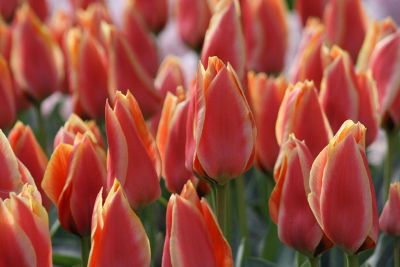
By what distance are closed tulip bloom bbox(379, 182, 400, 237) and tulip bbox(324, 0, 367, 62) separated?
54cm

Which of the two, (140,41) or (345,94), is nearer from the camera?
(345,94)

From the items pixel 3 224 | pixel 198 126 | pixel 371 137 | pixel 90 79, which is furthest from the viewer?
pixel 90 79

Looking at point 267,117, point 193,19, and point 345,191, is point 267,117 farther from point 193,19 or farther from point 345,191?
point 193,19

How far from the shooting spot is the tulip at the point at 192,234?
816 mm

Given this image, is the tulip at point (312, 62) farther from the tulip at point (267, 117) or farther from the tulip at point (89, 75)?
the tulip at point (89, 75)

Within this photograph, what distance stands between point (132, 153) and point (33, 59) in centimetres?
54

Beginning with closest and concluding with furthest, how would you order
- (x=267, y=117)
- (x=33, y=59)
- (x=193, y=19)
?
1. (x=267, y=117)
2. (x=33, y=59)
3. (x=193, y=19)

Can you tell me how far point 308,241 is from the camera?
958 mm

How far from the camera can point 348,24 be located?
1.52 metres

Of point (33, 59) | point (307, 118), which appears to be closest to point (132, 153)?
point (307, 118)

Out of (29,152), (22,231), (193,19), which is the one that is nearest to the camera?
(22,231)

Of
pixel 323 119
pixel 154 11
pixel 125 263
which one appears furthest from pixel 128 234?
pixel 154 11

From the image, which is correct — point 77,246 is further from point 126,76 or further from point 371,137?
point 371,137

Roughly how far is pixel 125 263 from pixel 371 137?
45 centimetres
